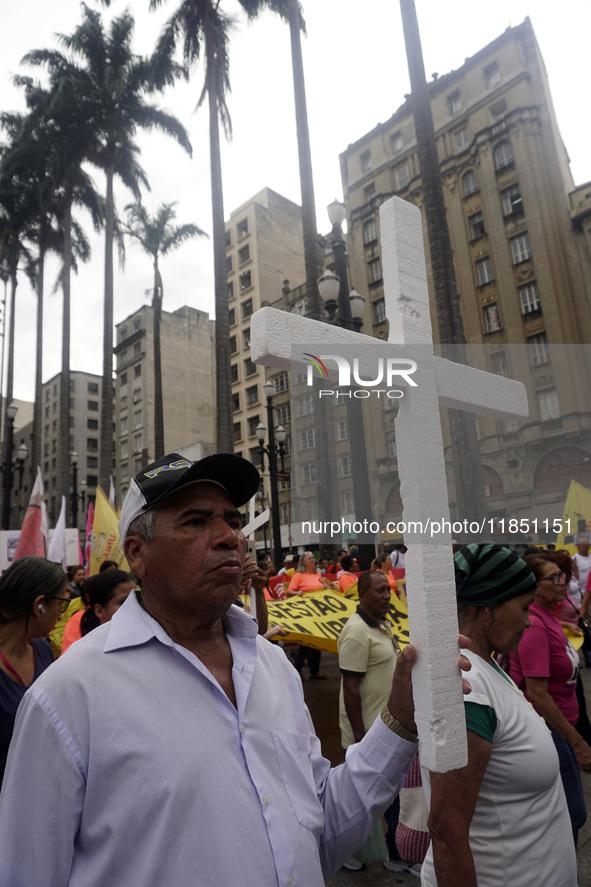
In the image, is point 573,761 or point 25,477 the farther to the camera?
point 25,477

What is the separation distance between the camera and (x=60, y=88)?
26078 millimetres

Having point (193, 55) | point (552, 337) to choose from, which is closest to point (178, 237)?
point (193, 55)

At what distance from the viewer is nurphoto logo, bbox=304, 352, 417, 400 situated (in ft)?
4.54

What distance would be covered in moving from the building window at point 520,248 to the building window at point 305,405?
2864 centimetres

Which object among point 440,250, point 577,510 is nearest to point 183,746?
point 577,510

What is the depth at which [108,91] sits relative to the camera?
1057 inches

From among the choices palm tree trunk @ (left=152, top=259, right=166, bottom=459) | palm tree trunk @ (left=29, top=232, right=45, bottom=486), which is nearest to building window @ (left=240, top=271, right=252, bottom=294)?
palm tree trunk @ (left=152, top=259, right=166, bottom=459)

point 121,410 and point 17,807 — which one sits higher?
point 121,410

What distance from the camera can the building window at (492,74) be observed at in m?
29.8

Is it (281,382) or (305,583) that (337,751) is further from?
(281,382)

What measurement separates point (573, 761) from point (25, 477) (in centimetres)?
7390

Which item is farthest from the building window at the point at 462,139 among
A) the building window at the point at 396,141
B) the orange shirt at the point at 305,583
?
the orange shirt at the point at 305,583

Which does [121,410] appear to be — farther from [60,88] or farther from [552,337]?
[552,337]

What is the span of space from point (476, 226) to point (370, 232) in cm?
599
